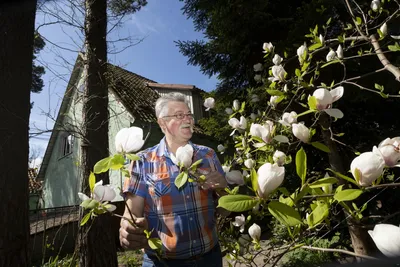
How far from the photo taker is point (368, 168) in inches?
19.4

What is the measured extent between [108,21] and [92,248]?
2.88m

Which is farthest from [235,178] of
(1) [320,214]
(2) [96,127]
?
(2) [96,127]

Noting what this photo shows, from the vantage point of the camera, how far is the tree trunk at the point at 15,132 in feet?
7.34

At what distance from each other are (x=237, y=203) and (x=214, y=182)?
1.17 feet

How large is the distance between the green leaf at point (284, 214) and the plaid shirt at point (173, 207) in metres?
0.62

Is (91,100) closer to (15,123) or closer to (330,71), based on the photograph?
(15,123)

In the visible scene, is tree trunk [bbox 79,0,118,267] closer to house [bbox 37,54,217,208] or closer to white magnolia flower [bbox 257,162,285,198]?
white magnolia flower [bbox 257,162,285,198]

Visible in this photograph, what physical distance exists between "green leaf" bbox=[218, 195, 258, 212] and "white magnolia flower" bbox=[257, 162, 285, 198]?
3cm

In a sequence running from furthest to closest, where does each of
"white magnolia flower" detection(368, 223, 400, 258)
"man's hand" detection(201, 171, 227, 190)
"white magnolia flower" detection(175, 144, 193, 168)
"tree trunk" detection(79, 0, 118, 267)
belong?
"tree trunk" detection(79, 0, 118, 267)
"man's hand" detection(201, 171, 227, 190)
"white magnolia flower" detection(175, 144, 193, 168)
"white magnolia flower" detection(368, 223, 400, 258)

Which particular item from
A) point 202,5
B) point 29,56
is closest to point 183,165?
point 29,56

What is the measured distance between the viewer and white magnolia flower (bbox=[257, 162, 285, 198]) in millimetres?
517

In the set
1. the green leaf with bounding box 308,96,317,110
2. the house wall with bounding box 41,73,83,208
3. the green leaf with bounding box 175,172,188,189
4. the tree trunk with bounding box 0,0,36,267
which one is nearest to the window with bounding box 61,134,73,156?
the house wall with bounding box 41,73,83,208

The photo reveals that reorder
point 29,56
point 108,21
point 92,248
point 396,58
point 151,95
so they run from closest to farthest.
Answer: point 29,56 → point 92,248 → point 396,58 → point 108,21 → point 151,95

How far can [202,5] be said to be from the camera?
12.8 ft
